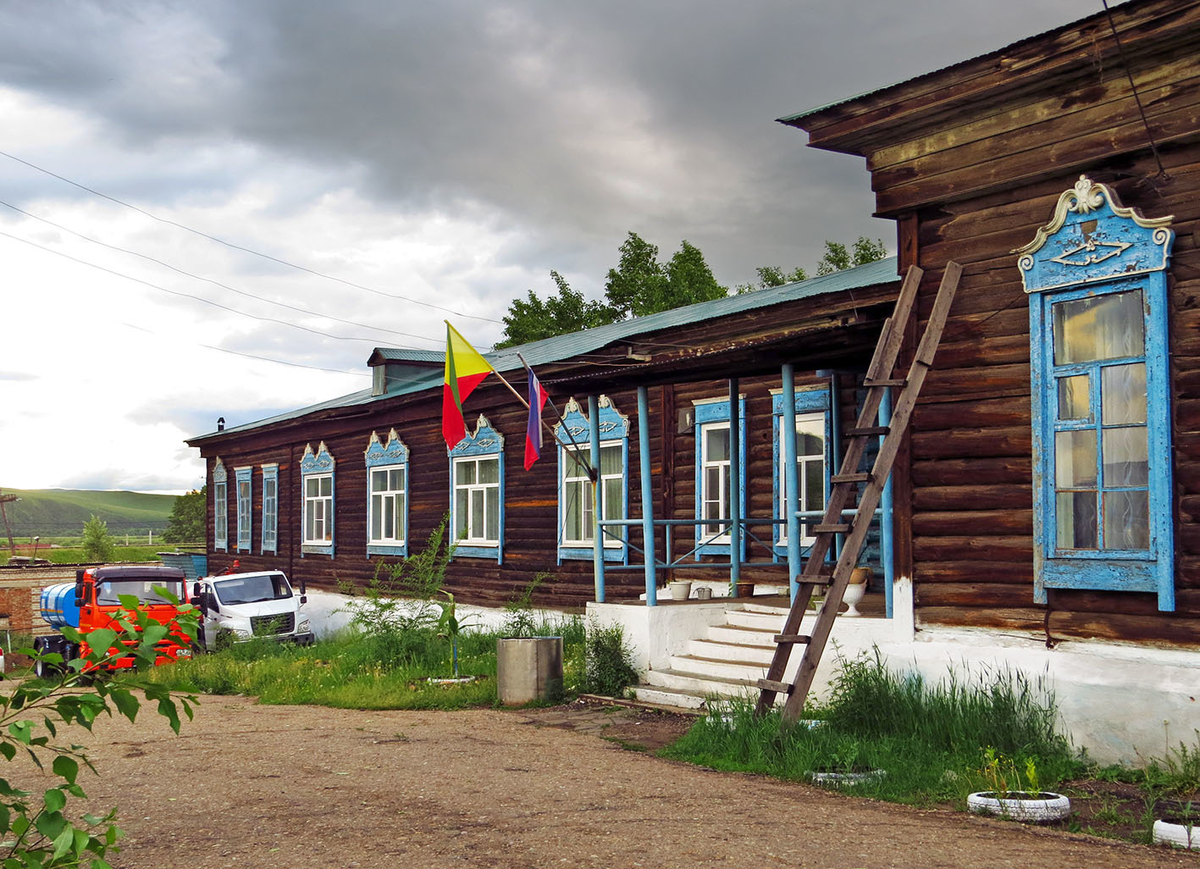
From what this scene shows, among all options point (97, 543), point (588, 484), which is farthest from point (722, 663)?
point (97, 543)

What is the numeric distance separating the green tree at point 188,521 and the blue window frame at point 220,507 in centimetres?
5709

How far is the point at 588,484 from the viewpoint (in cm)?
1680

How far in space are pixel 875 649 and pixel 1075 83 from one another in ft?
15.5

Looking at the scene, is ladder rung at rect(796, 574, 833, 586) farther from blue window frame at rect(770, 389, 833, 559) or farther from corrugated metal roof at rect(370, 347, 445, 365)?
corrugated metal roof at rect(370, 347, 445, 365)


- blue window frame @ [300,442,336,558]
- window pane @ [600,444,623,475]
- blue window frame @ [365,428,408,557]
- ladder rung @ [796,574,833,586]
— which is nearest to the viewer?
ladder rung @ [796,574,833,586]

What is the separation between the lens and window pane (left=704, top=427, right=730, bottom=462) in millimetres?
14413

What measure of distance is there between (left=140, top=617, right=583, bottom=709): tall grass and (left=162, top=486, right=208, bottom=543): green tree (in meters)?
73.7

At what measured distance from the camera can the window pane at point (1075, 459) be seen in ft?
27.3

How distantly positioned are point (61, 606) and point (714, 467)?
12.5 meters

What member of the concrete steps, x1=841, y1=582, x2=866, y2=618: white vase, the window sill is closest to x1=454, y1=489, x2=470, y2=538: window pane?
the window sill

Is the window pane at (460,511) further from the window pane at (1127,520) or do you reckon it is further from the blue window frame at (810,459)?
the window pane at (1127,520)

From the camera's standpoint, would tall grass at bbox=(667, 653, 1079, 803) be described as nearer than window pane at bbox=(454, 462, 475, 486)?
Yes

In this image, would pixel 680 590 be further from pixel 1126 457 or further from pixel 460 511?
pixel 460 511

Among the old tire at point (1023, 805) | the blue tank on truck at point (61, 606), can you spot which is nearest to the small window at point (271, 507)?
the blue tank on truck at point (61, 606)
